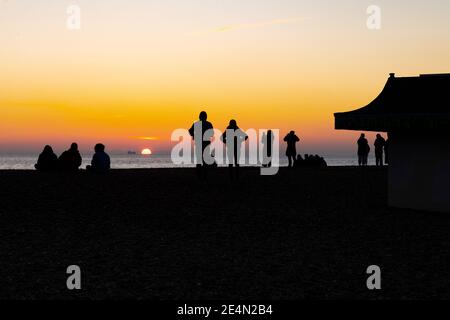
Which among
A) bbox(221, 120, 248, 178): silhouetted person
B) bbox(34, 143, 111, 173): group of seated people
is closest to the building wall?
bbox(221, 120, 248, 178): silhouetted person

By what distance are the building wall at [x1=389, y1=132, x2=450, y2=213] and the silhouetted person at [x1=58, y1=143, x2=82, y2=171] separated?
15833mm

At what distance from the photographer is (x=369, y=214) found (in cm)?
1569

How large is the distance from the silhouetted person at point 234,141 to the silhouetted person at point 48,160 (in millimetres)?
7963

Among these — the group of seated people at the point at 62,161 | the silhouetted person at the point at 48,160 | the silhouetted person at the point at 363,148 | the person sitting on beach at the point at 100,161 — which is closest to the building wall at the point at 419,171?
the person sitting on beach at the point at 100,161

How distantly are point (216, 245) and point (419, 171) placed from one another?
7379 mm

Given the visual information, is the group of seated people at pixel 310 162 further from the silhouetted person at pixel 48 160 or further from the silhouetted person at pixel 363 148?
the silhouetted person at pixel 48 160

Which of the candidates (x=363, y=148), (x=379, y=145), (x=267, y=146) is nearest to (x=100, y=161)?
(x=267, y=146)

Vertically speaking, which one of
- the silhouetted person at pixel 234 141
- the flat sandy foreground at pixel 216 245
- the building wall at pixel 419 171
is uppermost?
the silhouetted person at pixel 234 141

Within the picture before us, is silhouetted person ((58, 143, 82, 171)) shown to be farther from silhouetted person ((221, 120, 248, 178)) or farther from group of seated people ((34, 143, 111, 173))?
silhouetted person ((221, 120, 248, 178))

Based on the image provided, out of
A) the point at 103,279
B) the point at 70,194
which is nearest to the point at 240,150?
the point at 70,194

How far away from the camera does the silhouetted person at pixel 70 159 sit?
29.2 meters

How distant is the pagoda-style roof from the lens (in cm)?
1572
